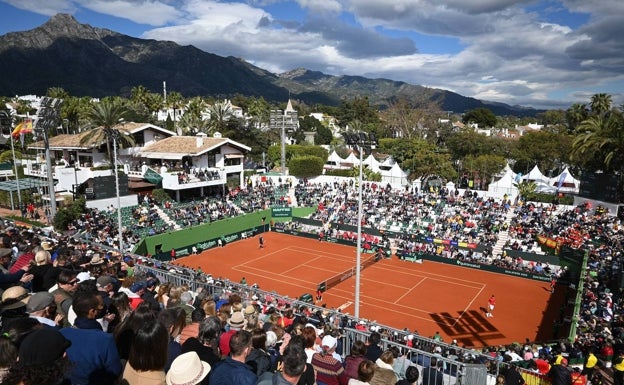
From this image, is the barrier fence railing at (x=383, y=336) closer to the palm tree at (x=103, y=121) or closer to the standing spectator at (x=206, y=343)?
the standing spectator at (x=206, y=343)

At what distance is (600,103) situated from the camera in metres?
66.0

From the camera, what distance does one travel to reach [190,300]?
8664 millimetres

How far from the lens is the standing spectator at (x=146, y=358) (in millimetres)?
4000

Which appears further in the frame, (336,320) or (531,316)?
(531,316)

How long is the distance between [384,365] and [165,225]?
1370 inches

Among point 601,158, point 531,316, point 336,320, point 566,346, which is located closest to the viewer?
point 336,320

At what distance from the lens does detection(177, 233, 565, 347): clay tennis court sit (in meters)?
25.1

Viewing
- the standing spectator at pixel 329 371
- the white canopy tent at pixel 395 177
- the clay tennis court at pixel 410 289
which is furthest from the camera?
the white canopy tent at pixel 395 177

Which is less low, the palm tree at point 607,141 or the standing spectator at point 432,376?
the palm tree at point 607,141

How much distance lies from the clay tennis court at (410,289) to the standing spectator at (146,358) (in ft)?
73.1

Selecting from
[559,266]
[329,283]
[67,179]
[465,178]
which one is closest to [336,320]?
[329,283]

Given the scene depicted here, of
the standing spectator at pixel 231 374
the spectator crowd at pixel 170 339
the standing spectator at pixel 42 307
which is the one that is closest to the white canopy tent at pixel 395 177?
Result: the spectator crowd at pixel 170 339

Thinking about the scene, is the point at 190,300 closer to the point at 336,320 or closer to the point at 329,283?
the point at 336,320

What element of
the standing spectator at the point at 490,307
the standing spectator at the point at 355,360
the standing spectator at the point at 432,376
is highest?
the standing spectator at the point at 355,360
